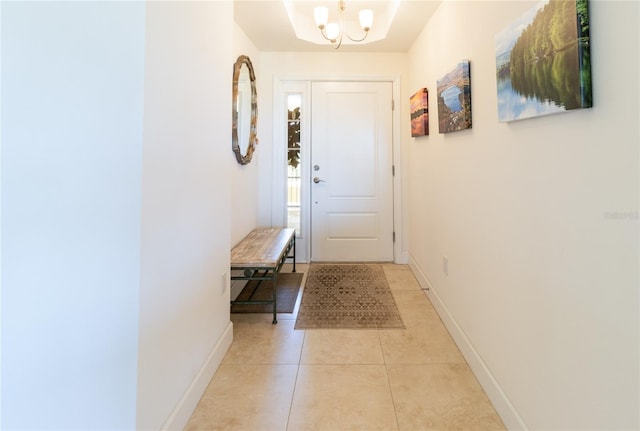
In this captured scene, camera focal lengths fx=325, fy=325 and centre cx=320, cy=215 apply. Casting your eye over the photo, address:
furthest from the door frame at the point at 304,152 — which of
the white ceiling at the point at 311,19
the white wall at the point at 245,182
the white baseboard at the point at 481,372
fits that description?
the white baseboard at the point at 481,372

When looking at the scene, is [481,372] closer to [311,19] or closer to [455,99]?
[455,99]

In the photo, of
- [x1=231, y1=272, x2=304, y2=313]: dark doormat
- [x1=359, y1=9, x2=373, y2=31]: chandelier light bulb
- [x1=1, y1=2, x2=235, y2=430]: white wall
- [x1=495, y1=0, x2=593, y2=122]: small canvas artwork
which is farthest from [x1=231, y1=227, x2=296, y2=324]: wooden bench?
[x1=359, y1=9, x2=373, y2=31]: chandelier light bulb

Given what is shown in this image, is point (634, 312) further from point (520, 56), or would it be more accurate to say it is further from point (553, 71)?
point (520, 56)

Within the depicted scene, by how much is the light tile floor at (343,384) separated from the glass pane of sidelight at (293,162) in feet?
5.47

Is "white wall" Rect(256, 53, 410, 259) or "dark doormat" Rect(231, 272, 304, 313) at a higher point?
"white wall" Rect(256, 53, 410, 259)

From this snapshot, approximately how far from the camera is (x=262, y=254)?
2.49m

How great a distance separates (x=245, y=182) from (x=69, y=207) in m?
2.18

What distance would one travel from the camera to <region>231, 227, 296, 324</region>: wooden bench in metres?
2.30

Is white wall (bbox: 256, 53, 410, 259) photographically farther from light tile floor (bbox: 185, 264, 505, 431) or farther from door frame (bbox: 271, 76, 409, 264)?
light tile floor (bbox: 185, 264, 505, 431)

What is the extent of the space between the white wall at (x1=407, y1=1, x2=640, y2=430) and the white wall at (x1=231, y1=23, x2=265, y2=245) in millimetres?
1779

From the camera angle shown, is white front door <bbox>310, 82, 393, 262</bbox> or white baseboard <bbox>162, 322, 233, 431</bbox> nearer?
white baseboard <bbox>162, 322, 233, 431</bbox>

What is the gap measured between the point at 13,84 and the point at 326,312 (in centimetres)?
215

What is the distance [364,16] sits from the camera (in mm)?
2553

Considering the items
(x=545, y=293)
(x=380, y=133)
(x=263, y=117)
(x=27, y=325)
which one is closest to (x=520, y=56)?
(x=545, y=293)
